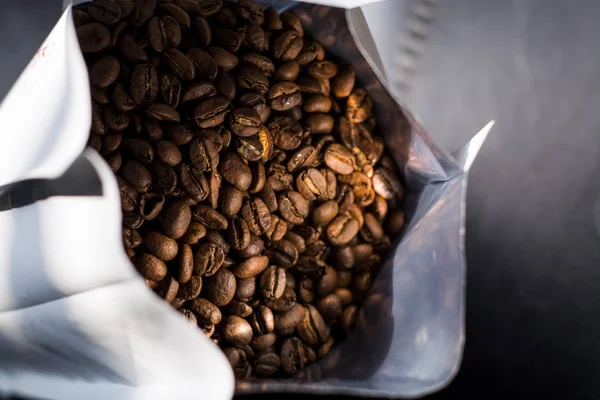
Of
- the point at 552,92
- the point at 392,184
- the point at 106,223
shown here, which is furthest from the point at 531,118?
A: the point at 106,223

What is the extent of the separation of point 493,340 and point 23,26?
3.36 ft

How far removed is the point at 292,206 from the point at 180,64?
10.4 inches

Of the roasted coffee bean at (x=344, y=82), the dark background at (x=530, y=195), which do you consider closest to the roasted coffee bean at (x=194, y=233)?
the roasted coffee bean at (x=344, y=82)

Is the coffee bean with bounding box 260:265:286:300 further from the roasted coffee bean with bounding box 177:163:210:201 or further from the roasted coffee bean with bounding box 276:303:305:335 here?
the roasted coffee bean with bounding box 177:163:210:201

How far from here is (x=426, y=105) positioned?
1.33 m

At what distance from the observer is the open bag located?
655 mm

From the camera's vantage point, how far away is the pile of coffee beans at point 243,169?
2.96ft

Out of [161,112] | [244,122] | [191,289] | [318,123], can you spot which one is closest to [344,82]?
[318,123]

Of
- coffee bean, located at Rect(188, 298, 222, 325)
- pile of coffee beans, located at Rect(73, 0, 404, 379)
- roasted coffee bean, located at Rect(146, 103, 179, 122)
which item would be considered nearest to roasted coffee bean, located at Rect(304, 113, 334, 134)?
pile of coffee beans, located at Rect(73, 0, 404, 379)

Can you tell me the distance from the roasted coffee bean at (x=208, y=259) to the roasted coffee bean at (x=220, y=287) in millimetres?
14

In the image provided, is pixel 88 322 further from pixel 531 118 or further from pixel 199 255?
pixel 531 118

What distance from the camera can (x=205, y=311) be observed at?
908 mm

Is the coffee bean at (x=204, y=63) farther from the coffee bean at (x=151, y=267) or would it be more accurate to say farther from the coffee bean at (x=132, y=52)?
the coffee bean at (x=151, y=267)

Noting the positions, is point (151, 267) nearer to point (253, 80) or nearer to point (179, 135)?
point (179, 135)
